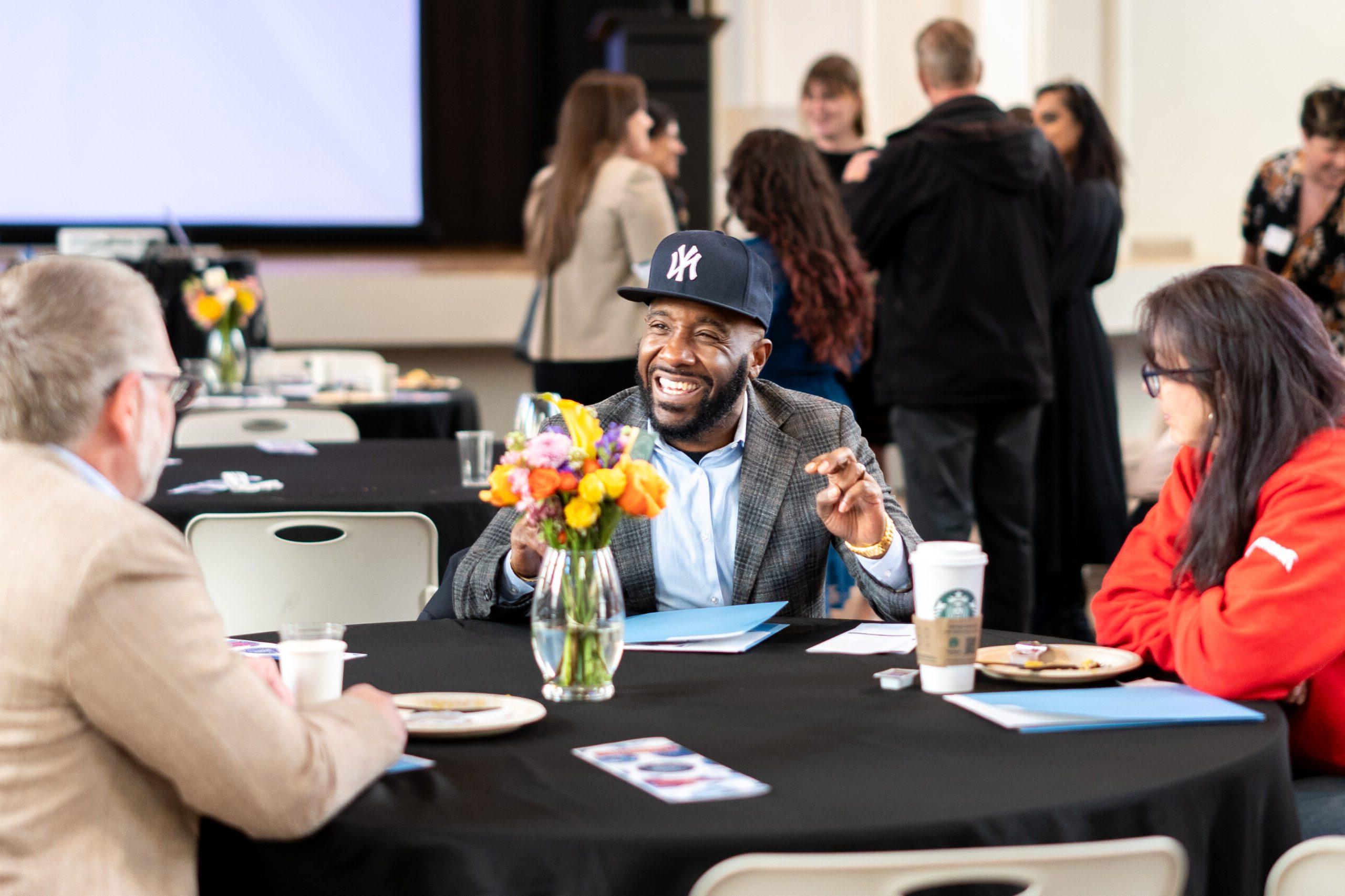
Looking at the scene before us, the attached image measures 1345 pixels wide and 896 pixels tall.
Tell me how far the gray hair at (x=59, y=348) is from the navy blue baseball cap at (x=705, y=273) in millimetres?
993

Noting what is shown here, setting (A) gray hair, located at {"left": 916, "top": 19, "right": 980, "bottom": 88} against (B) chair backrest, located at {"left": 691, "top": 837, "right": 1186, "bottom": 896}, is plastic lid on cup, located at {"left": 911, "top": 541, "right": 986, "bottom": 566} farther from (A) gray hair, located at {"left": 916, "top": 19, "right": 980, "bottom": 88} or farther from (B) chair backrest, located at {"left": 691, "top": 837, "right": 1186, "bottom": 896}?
(A) gray hair, located at {"left": 916, "top": 19, "right": 980, "bottom": 88}

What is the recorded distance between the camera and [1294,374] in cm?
193

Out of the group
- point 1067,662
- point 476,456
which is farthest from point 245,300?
point 1067,662

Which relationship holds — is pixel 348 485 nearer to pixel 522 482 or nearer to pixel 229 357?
pixel 522 482

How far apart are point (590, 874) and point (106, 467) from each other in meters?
0.55

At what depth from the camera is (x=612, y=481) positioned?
1.64 metres

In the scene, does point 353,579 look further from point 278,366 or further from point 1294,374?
point 278,366

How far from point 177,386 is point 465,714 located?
44 centimetres

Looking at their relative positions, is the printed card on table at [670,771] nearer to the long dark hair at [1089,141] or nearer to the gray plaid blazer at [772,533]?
the gray plaid blazer at [772,533]

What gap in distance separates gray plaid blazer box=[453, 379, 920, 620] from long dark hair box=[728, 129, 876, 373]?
159cm

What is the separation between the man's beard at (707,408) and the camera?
2295mm

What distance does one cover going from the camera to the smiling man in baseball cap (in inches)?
87.5

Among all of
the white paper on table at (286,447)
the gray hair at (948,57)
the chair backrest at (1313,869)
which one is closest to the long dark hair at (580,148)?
the gray hair at (948,57)

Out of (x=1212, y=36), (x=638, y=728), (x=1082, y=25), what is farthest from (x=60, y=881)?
(x=1212, y=36)
